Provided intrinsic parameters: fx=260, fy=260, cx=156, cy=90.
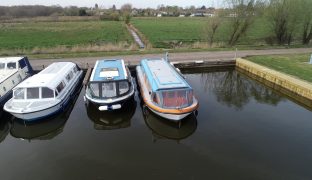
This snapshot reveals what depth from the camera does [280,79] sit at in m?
21.7

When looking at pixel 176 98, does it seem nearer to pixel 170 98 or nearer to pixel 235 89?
pixel 170 98

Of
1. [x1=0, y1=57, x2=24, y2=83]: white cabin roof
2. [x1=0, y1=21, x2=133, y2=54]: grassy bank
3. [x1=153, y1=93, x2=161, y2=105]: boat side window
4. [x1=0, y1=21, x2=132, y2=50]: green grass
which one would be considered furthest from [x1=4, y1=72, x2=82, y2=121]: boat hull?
[x1=0, y1=21, x2=132, y2=50]: green grass

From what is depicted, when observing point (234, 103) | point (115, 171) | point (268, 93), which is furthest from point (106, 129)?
point (268, 93)

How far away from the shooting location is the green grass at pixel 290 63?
898 inches

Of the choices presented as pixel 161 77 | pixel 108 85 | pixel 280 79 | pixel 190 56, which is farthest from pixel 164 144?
pixel 190 56

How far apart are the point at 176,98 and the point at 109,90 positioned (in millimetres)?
4558

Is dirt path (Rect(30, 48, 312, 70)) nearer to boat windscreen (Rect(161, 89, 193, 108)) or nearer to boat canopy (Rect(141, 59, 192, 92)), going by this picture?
boat canopy (Rect(141, 59, 192, 92))

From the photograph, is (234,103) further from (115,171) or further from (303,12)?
(303,12)

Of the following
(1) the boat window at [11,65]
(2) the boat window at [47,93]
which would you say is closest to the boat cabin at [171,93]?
(2) the boat window at [47,93]

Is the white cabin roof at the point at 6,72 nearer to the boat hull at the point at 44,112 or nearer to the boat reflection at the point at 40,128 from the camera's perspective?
the boat reflection at the point at 40,128

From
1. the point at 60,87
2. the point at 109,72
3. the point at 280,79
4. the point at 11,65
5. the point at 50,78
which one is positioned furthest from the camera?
the point at 280,79

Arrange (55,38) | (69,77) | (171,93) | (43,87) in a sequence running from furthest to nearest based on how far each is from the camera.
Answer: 1. (55,38)
2. (69,77)
3. (43,87)
4. (171,93)

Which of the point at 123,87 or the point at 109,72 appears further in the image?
the point at 109,72

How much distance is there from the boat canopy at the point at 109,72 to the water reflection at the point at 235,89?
7413mm
